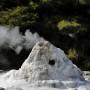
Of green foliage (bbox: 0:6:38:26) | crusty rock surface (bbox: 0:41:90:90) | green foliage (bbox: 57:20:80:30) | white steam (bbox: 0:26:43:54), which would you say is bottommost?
white steam (bbox: 0:26:43:54)

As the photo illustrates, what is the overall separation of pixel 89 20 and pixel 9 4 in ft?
13.2

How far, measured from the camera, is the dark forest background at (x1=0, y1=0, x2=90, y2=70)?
21.1 m

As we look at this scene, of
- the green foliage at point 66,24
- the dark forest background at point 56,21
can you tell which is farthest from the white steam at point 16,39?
the green foliage at point 66,24

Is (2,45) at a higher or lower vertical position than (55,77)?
lower

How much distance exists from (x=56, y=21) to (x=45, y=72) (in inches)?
442

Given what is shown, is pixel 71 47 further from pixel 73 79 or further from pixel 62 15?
pixel 73 79

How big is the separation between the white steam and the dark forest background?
25 centimetres

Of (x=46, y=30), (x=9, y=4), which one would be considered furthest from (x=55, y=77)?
(x=9, y=4)

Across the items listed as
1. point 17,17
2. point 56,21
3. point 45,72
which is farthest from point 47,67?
point 56,21

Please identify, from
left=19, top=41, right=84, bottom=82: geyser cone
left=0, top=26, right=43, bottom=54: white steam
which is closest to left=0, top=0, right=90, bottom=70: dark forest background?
left=0, top=26, right=43, bottom=54: white steam

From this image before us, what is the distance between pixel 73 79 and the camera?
11.7m

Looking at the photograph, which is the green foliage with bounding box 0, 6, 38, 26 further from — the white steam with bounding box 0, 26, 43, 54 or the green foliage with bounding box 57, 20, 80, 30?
the green foliage with bounding box 57, 20, 80, 30

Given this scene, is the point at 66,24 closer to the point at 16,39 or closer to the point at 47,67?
the point at 16,39

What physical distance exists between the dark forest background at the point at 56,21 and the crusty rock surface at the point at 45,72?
8.08m
